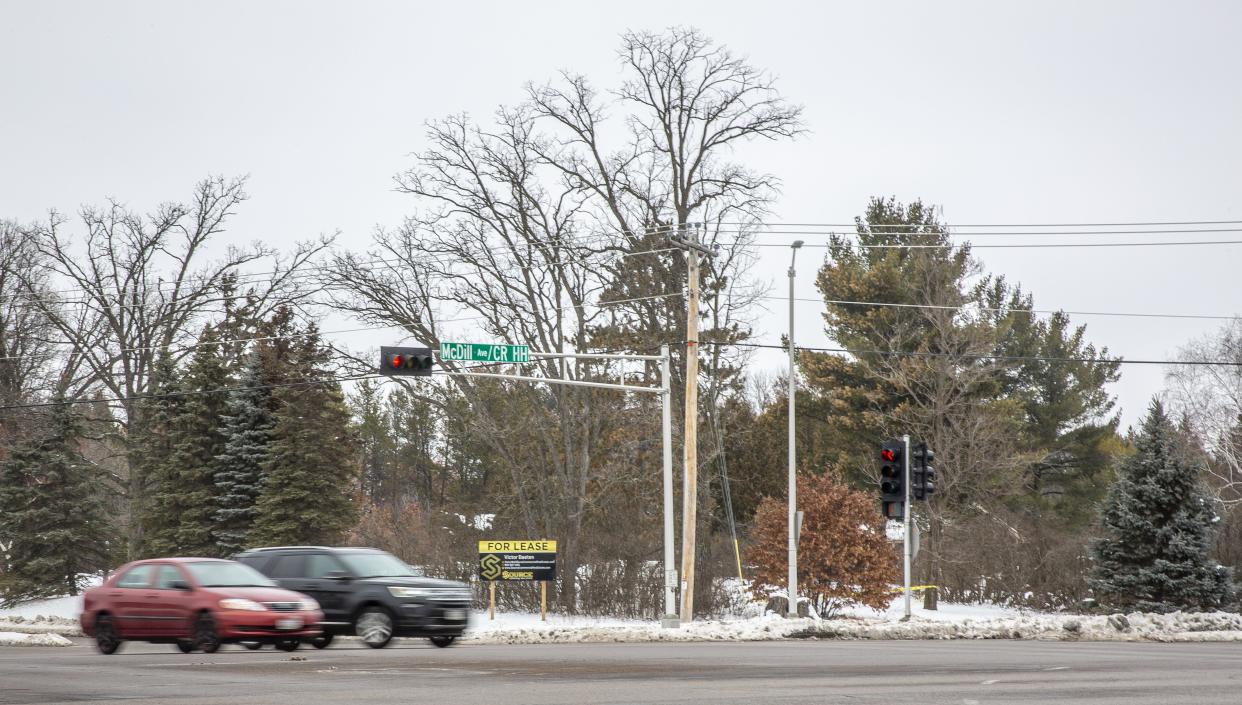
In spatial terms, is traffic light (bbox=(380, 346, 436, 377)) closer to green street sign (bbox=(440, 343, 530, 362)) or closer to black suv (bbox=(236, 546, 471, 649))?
green street sign (bbox=(440, 343, 530, 362))

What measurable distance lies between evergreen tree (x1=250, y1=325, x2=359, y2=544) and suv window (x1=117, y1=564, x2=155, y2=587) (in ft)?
84.9

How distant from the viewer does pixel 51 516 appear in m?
49.3

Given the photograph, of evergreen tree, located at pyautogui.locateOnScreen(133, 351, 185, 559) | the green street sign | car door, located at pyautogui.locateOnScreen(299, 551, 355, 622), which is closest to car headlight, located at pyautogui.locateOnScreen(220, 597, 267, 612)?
car door, located at pyautogui.locateOnScreen(299, 551, 355, 622)

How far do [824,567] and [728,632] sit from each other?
1101cm

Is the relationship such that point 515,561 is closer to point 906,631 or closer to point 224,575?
point 906,631

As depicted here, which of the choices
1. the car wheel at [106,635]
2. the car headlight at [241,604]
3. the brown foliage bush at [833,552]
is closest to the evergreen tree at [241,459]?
the brown foliage bush at [833,552]

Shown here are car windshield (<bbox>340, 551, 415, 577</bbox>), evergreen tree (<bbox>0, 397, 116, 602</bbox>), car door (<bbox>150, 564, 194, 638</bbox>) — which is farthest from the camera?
evergreen tree (<bbox>0, 397, 116, 602</bbox>)

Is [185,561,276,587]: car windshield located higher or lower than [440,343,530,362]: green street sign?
lower

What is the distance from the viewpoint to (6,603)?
4862cm

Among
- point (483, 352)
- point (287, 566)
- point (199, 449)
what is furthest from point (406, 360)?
point (199, 449)

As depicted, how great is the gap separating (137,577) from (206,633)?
163 centimetres

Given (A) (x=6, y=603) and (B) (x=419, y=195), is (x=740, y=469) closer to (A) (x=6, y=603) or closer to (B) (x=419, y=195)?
(B) (x=419, y=195)

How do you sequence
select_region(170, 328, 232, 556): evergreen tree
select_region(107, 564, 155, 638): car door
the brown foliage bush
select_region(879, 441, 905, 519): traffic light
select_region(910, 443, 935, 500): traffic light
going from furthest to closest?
select_region(170, 328, 232, 556): evergreen tree < the brown foliage bush < select_region(910, 443, 935, 500): traffic light < select_region(879, 441, 905, 519): traffic light < select_region(107, 564, 155, 638): car door

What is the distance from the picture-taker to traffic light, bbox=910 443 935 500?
3102 centimetres
